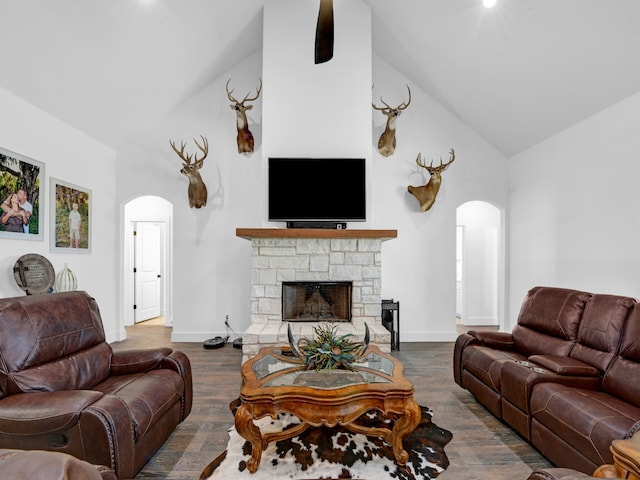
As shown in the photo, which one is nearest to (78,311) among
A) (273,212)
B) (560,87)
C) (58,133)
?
(273,212)

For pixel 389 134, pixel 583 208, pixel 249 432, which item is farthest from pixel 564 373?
pixel 389 134

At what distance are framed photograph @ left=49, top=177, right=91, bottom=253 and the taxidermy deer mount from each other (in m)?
3.52

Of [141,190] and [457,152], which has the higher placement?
[457,152]

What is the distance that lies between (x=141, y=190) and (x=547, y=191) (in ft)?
18.9

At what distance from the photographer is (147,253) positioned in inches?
259

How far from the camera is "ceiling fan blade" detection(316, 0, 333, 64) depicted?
1.96 m

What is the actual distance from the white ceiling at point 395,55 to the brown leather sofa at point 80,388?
2432 millimetres

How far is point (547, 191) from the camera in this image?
4.36 m

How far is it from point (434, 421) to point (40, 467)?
2.66 metres

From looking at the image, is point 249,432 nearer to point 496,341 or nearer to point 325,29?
point 496,341

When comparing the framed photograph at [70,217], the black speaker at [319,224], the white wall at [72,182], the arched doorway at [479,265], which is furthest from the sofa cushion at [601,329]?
the framed photograph at [70,217]

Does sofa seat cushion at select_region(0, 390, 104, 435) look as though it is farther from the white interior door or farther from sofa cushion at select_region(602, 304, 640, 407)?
the white interior door

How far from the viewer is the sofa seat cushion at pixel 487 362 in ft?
8.45

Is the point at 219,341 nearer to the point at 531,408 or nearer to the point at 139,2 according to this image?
the point at 531,408
